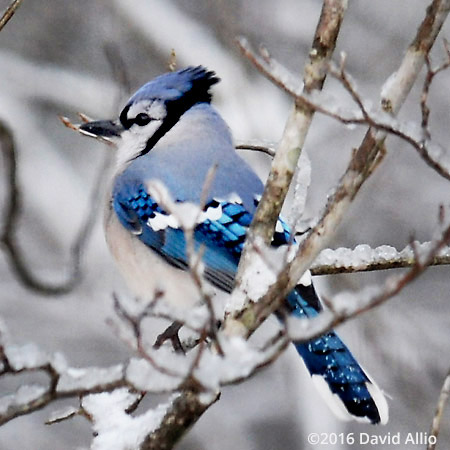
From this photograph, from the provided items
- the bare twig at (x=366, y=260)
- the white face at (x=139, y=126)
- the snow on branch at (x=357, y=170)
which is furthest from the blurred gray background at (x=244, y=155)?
the snow on branch at (x=357, y=170)

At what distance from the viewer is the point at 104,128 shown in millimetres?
2637

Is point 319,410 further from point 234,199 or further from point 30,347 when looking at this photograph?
point 30,347

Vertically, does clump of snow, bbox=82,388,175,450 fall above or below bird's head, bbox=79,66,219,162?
below

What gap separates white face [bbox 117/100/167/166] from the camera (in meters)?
2.61

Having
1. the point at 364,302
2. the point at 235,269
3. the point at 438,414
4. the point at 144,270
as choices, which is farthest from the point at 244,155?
the point at 364,302

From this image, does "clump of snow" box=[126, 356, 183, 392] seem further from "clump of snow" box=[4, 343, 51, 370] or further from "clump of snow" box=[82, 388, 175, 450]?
"clump of snow" box=[82, 388, 175, 450]

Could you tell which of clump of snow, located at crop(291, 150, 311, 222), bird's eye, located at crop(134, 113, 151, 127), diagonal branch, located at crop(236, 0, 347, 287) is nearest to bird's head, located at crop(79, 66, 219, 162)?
bird's eye, located at crop(134, 113, 151, 127)

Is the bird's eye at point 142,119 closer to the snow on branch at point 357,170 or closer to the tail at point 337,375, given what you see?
the tail at point 337,375

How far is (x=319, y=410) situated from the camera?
11.0 feet

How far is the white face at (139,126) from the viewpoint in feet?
8.55

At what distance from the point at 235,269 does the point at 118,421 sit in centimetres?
45

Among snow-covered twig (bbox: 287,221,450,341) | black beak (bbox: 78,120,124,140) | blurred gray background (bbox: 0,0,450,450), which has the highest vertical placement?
snow-covered twig (bbox: 287,221,450,341)

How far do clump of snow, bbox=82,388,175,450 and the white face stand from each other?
84cm

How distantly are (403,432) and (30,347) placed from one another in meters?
2.88
